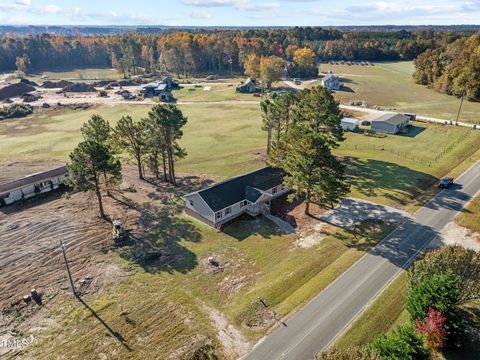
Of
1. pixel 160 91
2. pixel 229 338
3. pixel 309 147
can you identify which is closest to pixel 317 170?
pixel 309 147

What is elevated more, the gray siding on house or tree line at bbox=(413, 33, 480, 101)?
tree line at bbox=(413, 33, 480, 101)

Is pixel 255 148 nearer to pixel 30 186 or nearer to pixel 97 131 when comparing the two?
pixel 97 131

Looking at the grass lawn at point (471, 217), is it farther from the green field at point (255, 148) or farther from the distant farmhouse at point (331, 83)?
the distant farmhouse at point (331, 83)

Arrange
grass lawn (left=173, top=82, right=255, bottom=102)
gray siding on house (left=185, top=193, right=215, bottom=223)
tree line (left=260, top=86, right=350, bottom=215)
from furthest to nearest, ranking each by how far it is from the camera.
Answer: grass lawn (left=173, top=82, right=255, bottom=102), gray siding on house (left=185, top=193, right=215, bottom=223), tree line (left=260, top=86, right=350, bottom=215)

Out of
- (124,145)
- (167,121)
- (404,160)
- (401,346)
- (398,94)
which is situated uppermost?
(167,121)

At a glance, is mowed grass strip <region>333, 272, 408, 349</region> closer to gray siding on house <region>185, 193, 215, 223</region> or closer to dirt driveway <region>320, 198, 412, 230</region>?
dirt driveway <region>320, 198, 412, 230</region>

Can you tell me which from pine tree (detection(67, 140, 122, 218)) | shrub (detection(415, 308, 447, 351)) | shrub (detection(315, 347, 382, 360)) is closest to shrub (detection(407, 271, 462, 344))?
shrub (detection(415, 308, 447, 351))

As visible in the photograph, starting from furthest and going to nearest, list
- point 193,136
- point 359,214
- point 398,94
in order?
1. point 398,94
2. point 193,136
3. point 359,214
